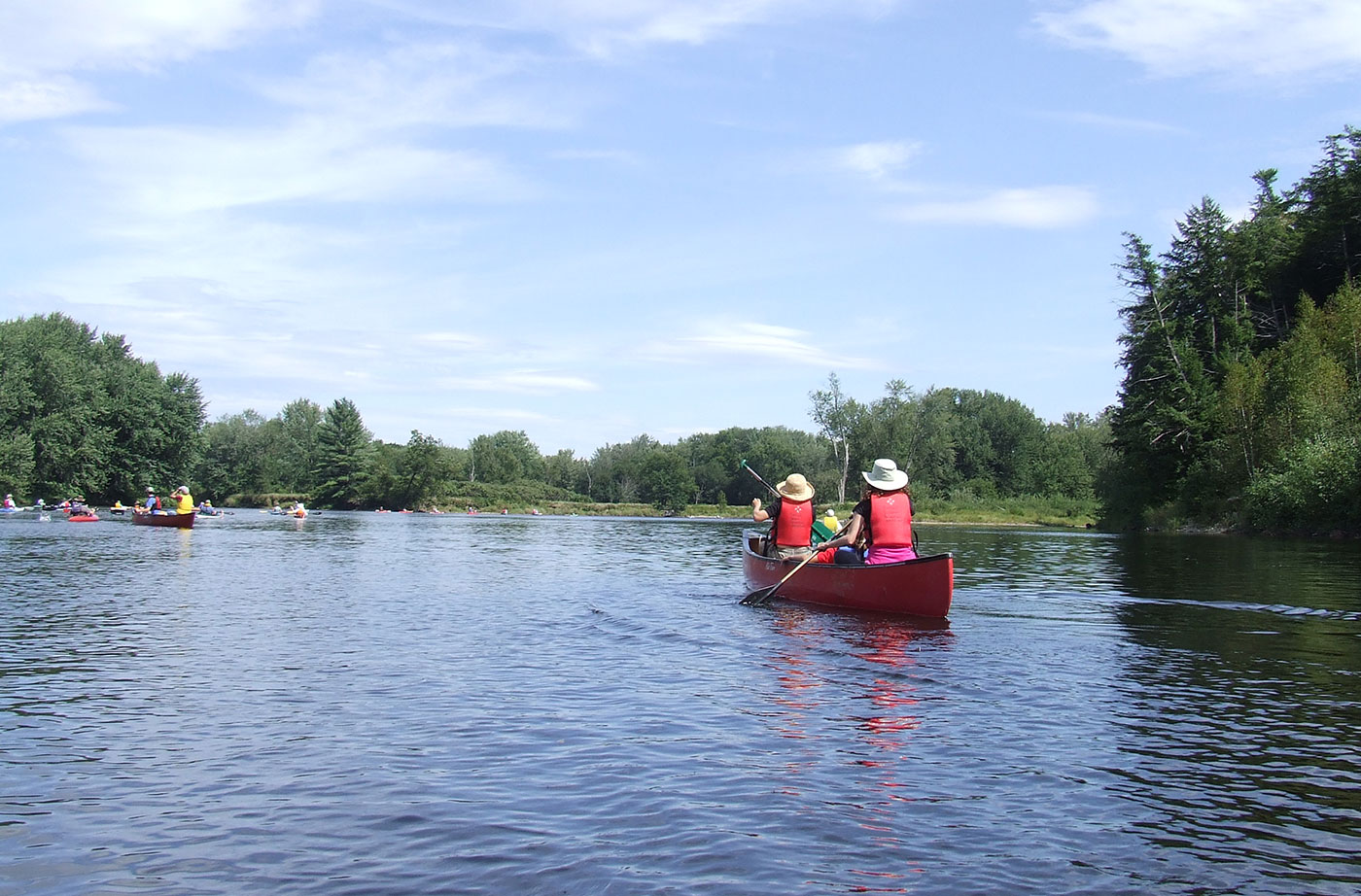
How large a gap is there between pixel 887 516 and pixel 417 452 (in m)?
105

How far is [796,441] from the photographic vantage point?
165875 millimetres

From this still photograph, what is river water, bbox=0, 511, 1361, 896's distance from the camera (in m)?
5.86

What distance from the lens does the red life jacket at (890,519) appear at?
17.0m

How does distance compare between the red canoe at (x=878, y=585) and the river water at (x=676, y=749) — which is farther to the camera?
the red canoe at (x=878, y=585)

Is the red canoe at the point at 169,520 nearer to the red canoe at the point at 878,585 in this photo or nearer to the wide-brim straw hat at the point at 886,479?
the red canoe at the point at 878,585

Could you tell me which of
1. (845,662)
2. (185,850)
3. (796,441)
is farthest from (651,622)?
(796,441)

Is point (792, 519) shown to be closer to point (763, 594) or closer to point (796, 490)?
point (796, 490)

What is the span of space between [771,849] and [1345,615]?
1505cm

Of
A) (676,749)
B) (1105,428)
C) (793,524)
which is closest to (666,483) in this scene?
(1105,428)

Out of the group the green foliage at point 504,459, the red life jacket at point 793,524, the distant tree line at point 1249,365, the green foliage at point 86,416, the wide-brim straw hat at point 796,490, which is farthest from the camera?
the green foliage at point 504,459

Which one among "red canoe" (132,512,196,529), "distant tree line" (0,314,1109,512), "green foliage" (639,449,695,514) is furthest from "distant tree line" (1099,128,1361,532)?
"green foliage" (639,449,695,514)

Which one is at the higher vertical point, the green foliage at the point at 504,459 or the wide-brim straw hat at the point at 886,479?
the green foliage at the point at 504,459

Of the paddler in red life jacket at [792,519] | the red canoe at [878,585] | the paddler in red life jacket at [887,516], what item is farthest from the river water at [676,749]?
the paddler in red life jacket at [792,519]

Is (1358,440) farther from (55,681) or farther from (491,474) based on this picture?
(491,474)
